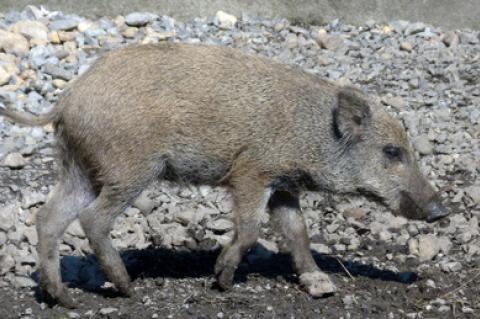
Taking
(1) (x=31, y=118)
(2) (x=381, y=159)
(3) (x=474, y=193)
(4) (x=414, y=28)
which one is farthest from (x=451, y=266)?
(4) (x=414, y=28)

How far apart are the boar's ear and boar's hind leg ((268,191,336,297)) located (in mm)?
572

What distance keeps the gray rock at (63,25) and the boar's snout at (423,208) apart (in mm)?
4617

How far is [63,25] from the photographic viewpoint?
10.4 m

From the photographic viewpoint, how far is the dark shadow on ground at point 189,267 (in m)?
7.08

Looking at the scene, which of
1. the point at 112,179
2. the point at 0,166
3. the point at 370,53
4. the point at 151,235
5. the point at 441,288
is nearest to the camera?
the point at 112,179

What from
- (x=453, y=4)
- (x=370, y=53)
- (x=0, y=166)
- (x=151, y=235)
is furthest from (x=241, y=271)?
(x=453, y=4)

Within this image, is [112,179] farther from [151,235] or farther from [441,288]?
[441,288]

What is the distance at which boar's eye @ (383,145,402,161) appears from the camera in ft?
23.0

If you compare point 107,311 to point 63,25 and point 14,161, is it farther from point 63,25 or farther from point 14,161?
point 63,25

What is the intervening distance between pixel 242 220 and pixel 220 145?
494 millimetres

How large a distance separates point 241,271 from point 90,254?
1029 millimetres

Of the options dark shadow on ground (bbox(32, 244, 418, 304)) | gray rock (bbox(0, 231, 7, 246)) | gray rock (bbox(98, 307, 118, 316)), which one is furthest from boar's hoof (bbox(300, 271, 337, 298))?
gray rock (bbox(0, 231, 7, 246))

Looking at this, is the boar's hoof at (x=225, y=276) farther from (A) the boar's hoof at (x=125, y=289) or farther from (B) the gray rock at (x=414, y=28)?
(B) the gray rock at (x=414, y=28)

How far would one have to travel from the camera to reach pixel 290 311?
21.7 feet
